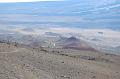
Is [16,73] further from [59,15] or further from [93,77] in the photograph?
[59,15]

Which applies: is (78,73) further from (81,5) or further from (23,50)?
(81,5)

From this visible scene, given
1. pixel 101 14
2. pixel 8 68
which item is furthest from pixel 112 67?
pixel 101 14

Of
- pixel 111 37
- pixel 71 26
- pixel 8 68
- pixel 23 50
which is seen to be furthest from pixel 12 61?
pixel 71 26

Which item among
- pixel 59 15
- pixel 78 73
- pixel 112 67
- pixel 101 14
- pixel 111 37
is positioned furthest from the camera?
pixel 59 15

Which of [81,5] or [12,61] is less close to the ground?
[12,61]

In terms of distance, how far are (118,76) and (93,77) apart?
1695mm

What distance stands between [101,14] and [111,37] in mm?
38086

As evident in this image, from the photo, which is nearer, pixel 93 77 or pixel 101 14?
pixel 93 77

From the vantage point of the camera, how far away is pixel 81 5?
434 feet

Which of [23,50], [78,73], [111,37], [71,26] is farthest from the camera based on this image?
[71,26]

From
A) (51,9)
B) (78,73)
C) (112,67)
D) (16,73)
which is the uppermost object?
(16,73)

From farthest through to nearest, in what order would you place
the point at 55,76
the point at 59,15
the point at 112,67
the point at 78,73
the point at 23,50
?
the point at 59,15, the point at 112,67, the point at 23,50, the point at 78,73, the point at 55,76

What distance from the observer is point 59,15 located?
11925 centimetres

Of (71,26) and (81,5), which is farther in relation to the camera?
(81,5)
